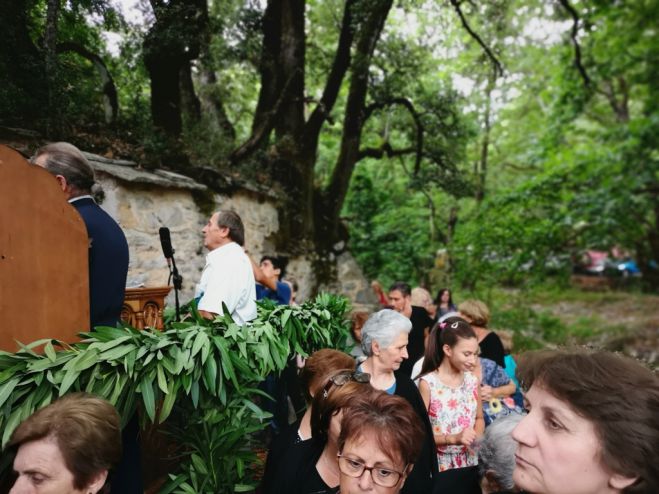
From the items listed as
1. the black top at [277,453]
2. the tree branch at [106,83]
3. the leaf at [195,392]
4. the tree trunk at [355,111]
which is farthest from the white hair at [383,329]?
the tree trunk at [355,111]

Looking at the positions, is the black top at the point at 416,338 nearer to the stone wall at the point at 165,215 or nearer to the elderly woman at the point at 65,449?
the stone wall at the point at 165,215

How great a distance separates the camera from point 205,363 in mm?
1975

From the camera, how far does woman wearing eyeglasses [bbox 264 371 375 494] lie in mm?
1695

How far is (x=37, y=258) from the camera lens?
5.82 ft

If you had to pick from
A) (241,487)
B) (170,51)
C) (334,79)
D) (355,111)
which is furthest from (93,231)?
(355,111)

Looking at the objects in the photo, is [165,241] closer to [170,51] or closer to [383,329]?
[383,329]

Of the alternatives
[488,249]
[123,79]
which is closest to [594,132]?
[488,249]

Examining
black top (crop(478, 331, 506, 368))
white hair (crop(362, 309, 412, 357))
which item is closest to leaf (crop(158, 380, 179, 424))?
white hair (crop(362, 309, 412, 357))

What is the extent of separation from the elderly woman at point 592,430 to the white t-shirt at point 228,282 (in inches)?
76.4

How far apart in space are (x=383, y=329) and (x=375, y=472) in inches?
46.6

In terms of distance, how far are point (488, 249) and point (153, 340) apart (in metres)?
8.61

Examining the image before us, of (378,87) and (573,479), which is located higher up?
(378,87)

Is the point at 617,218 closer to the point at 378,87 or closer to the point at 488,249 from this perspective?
the point at 488,249

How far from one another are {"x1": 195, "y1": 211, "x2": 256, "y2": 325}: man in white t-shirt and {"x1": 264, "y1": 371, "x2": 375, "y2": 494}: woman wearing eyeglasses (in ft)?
3.23
